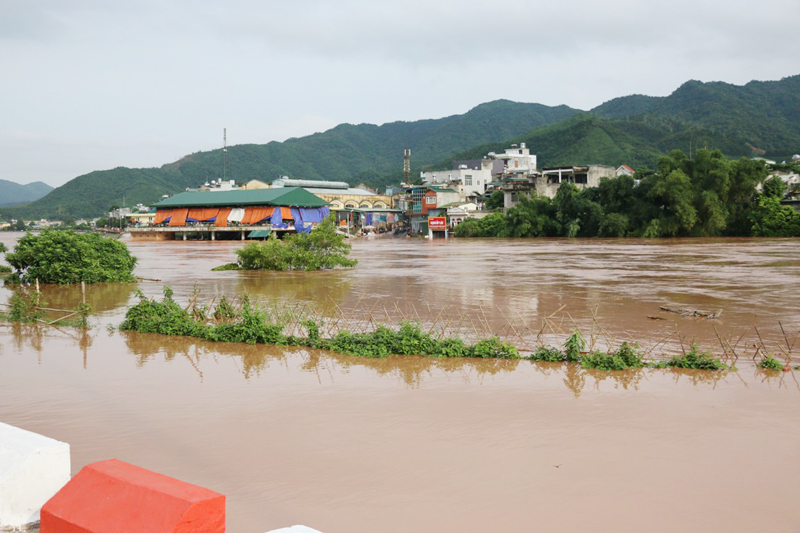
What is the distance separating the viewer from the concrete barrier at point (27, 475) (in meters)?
3.67

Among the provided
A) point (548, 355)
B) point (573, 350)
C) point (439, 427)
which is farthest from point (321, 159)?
point (439, 427)

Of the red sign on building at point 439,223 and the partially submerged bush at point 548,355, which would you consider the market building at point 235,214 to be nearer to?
the red sign on building at point 439,223

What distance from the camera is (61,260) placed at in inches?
800

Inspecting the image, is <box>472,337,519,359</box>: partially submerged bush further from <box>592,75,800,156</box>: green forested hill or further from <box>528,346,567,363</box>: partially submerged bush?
<box>592,75,800,156</box>: green forested hill

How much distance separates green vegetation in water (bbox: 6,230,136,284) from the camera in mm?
20156

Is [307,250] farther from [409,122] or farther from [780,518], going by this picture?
[409,122]

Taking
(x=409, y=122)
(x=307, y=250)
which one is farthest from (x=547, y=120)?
(x=307, y=250)

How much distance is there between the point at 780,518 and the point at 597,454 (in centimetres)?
156

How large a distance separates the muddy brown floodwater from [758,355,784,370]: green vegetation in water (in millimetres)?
135

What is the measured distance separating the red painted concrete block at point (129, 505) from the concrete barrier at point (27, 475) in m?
0.23

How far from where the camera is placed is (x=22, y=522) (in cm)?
374

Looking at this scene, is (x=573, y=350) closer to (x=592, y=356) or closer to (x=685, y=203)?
(x=592, y=356)

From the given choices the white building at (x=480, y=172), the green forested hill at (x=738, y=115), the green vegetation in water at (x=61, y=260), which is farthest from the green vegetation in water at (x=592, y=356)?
the green forested hill at (x=738, y=115)

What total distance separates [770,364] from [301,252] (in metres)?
19.6
